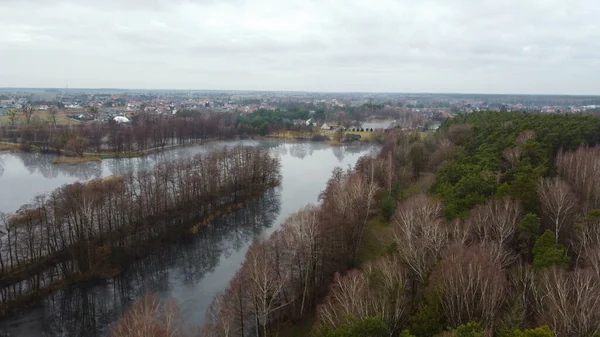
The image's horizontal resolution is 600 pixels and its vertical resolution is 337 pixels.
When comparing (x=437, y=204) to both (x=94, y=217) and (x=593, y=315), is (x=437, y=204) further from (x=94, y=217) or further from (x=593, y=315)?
A: (x=94, y=217)

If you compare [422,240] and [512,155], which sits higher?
[512,155]

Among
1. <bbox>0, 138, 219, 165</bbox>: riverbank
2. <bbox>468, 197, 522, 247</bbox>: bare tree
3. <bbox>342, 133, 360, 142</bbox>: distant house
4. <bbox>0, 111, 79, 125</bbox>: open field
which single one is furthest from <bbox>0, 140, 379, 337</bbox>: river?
<bbox>0, 111, 79, 125</bbox>: open field

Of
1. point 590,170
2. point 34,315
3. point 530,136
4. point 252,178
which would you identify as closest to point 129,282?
point 34,315

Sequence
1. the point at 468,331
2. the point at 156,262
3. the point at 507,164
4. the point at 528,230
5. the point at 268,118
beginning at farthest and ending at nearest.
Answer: the point at 268,118 → the point at 507,164 → the point at 156,262 → the point at 528,230 → the point at 468,331

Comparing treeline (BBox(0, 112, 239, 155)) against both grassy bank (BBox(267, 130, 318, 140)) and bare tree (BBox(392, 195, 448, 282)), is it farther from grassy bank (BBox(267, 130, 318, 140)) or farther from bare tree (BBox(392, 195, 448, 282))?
bare tree (BBox(392, 195, 448, 282))

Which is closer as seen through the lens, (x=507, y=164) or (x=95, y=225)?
(x=95, y=225)

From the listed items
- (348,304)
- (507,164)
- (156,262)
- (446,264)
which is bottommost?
(156,262)

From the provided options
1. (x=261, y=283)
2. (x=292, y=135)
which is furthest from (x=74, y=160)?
(x=261, y=283)

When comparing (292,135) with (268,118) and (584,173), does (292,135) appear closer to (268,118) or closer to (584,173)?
(268,118)
